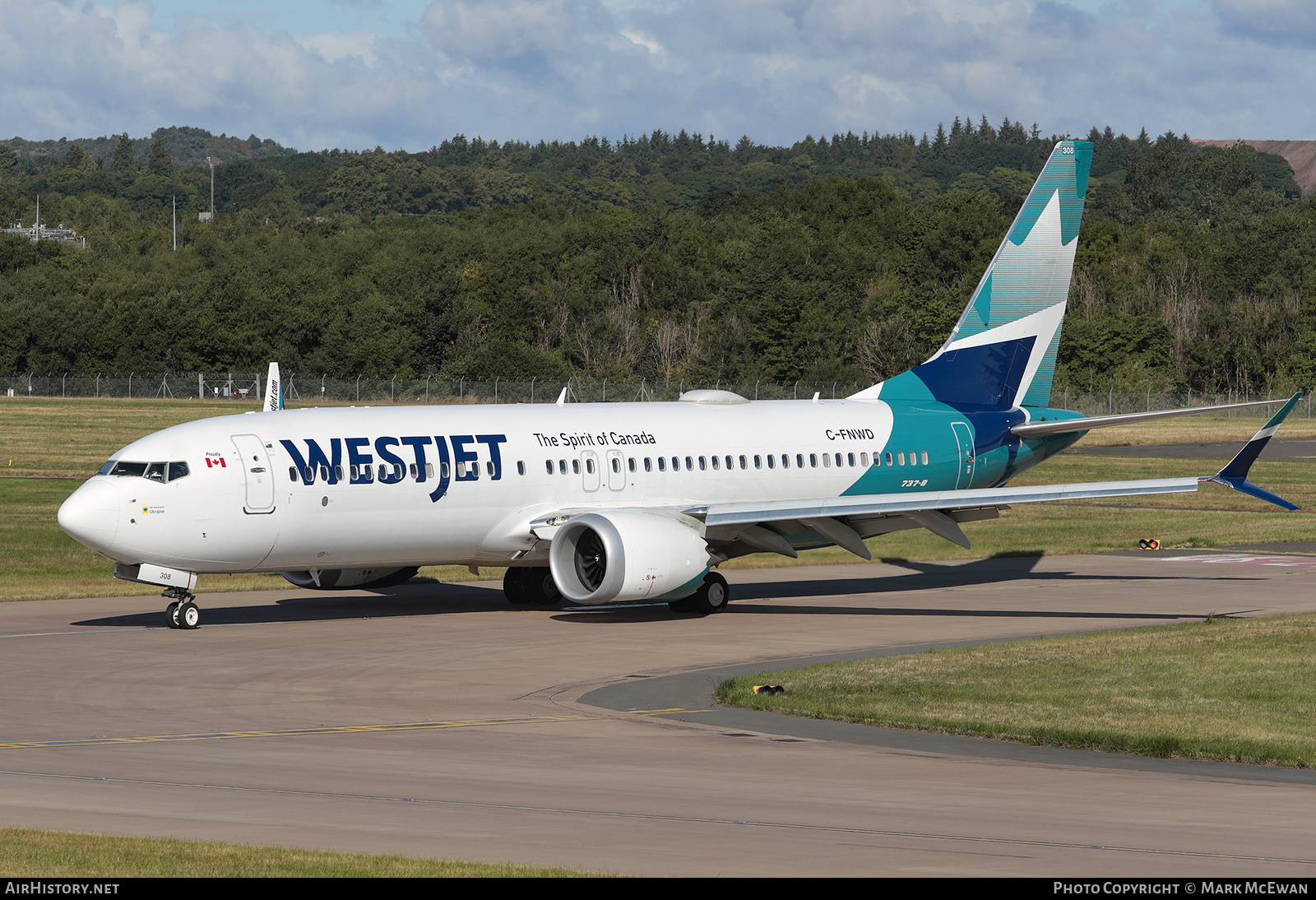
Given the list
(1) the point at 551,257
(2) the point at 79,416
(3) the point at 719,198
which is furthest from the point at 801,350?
(3) the point at 719,198

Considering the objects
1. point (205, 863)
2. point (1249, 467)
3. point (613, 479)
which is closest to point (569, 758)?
point (205, 863)

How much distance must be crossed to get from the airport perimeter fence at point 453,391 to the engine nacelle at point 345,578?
7059 centimetres

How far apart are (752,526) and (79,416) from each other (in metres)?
79.4

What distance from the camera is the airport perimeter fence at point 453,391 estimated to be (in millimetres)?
112375

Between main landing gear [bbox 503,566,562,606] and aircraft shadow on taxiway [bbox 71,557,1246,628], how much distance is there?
25cm

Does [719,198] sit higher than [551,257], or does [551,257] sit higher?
[719,198]

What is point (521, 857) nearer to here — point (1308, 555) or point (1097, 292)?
point (1308, 555)

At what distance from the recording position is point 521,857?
12219 mm

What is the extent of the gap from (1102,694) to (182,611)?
15906 mm

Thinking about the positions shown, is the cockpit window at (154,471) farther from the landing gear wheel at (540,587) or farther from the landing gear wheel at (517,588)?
the landing gear wheel at (540,587)

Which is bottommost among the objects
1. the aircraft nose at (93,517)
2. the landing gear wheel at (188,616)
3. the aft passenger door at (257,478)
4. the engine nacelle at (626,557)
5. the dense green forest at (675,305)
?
the landing gear wheel at (188,616)

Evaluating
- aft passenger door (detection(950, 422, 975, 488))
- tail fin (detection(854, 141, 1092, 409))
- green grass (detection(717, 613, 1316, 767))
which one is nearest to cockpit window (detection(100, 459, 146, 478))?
green grass (detection(717, 613, 1316, 767))

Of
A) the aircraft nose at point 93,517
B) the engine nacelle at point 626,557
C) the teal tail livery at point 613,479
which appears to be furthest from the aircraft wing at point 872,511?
the aircraft nose at point 93,517

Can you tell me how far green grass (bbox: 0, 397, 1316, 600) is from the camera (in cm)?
3694
